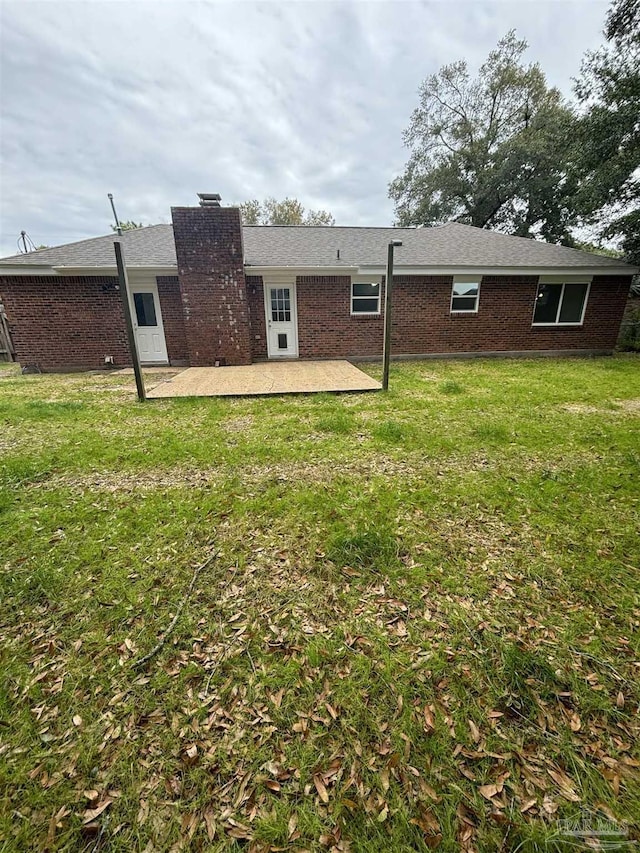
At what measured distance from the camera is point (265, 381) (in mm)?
8297

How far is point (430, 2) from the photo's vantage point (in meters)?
8.93

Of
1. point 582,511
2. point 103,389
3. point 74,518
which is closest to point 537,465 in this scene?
point 582,511

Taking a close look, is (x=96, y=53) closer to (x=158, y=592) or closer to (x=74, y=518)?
(x=74, y=518)

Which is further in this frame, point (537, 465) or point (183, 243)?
point (183, 243)

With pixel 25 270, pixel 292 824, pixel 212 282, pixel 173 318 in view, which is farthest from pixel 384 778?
pixel 25 270

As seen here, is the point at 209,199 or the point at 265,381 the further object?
the point at 209,199

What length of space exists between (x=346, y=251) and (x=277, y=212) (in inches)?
950

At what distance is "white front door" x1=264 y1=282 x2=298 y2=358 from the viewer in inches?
429

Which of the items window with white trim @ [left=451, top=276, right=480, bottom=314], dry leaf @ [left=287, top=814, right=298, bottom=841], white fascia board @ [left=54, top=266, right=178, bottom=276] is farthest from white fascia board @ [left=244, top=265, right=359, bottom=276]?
dry leaf @ [left=287, top=814, right=298, bottom=841]

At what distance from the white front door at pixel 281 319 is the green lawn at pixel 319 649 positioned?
7.41 meters

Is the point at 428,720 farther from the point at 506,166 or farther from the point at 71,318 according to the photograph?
the point at 506,166

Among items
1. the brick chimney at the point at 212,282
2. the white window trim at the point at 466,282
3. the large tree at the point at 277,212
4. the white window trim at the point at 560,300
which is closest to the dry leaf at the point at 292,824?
the brick chimney at the point at 212,282

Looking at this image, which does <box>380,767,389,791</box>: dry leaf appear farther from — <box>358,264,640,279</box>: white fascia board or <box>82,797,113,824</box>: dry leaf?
<box>358,264,640,279</box>: white fascia board

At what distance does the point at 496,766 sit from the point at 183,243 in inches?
441
